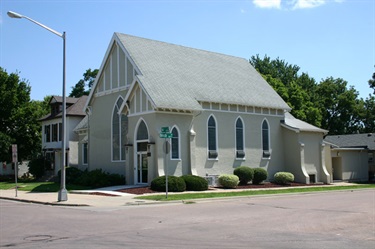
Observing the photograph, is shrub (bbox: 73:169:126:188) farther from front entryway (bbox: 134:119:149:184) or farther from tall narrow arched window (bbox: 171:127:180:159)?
tall narrow arched window (bbox: 171:127:180:159)

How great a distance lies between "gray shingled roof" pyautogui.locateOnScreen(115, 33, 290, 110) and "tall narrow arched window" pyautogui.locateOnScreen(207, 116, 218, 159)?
1.66m

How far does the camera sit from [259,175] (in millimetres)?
34594

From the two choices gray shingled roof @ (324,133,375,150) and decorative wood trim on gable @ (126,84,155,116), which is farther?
gray shingled roof @ (324,133,375,150)

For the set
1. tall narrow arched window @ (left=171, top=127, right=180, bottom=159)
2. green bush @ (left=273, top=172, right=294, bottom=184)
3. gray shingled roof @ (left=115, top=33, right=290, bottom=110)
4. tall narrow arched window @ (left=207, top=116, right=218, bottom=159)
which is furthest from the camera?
green bush @ (left=273, top=172, right=294, bottom=184)

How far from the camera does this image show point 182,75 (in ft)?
114

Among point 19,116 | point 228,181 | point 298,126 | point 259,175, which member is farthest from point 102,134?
point 19,116

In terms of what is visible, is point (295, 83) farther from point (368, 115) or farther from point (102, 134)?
point (102, 134)

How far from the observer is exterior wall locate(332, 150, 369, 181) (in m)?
43.9

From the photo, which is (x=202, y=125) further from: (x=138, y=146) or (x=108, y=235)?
(x=108, y=235)

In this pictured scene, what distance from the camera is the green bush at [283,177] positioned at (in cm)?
3569

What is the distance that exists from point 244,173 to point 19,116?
30.1m

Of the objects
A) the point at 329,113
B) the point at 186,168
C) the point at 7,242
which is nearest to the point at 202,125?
the point at 186,168

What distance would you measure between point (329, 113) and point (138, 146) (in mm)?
53502

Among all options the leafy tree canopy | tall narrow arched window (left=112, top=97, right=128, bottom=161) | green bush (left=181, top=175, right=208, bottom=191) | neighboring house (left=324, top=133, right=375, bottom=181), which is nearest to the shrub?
tall narrow arched window (left=112, top=97, right=128, bottom=161)
